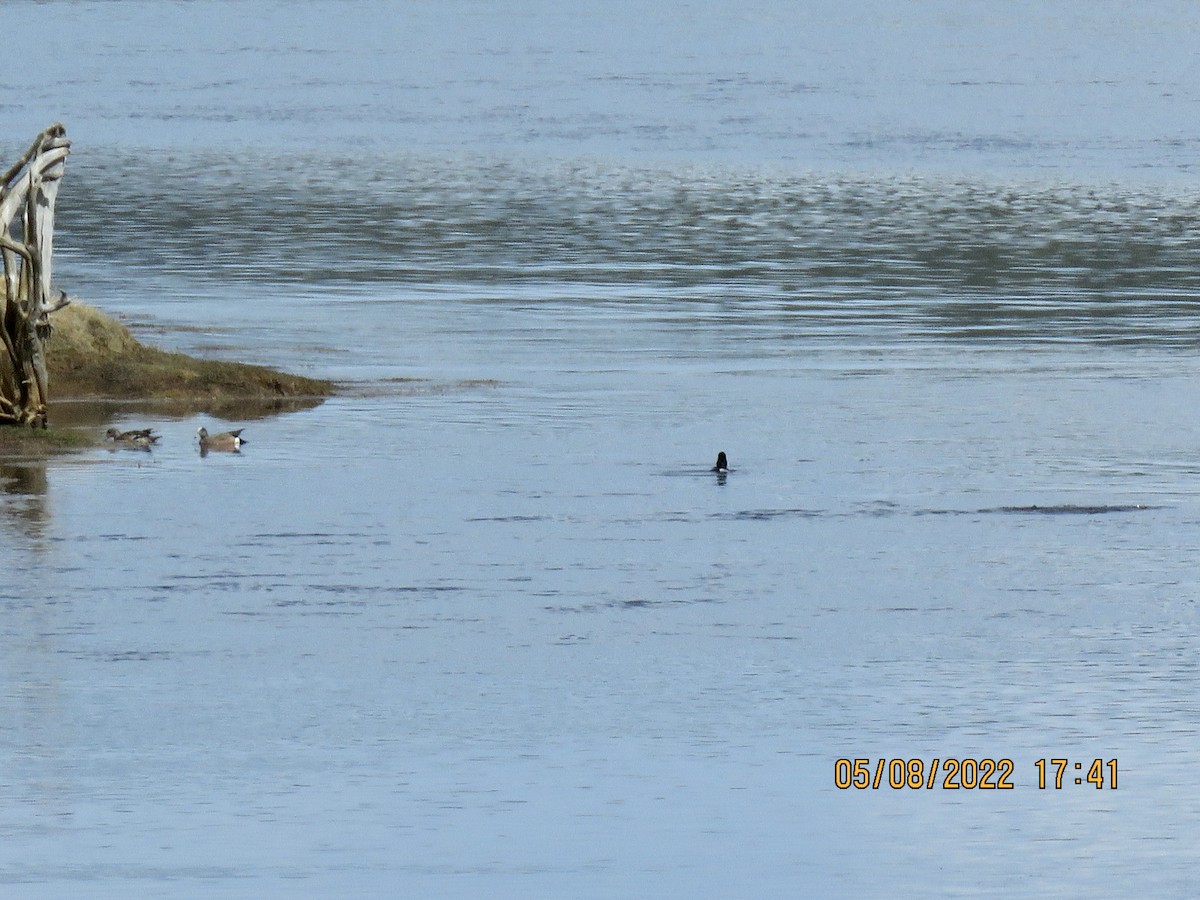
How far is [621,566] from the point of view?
17.2 m

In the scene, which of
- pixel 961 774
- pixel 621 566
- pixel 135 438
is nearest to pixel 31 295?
pixel 135 438

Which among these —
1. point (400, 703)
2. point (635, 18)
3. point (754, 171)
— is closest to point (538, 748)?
point (400, 703)

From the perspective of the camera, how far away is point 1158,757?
12.7m

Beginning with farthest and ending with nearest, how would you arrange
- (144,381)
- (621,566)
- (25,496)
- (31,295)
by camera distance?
(144,381) < (31,295) < (25,496) < (621,566)

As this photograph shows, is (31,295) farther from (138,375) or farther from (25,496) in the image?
(138,375)

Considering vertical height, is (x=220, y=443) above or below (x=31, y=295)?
below

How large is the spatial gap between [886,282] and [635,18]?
78.2 meters

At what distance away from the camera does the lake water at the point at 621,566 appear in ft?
38.1

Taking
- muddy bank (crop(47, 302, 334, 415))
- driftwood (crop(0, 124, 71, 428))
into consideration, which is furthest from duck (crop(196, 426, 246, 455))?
muddy bank (crop(47, 302, 334, 415))

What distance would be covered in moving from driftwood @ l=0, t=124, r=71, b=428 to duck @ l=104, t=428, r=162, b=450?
0.59 metres

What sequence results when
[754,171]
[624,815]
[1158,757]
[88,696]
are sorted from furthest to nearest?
[754,171] → [88,696] → [1158,757] → [624,815]

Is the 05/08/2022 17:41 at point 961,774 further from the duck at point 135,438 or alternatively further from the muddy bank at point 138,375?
the muddy bank at point 138,375

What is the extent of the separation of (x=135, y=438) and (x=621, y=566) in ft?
18.8

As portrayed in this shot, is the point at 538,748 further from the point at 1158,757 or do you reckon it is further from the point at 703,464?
the point at 703,464
